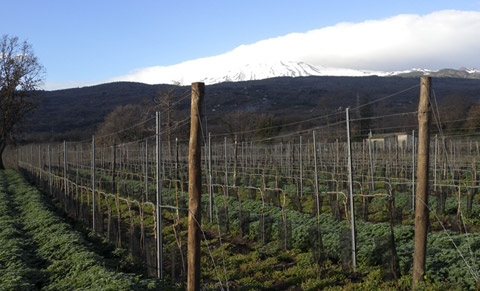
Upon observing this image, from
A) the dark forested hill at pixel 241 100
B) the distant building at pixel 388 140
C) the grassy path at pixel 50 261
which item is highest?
the dark forested hill at pixel 241 100

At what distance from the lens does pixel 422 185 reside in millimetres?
6730

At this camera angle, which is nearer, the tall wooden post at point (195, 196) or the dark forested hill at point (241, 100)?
the tall wooden post at point (195, 196)

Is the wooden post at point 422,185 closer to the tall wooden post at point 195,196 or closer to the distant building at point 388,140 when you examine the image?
the tall wooden post at point 195,196

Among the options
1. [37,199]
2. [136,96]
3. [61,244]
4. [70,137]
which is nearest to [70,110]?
[136,96]

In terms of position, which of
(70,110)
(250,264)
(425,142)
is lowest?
(250,264)

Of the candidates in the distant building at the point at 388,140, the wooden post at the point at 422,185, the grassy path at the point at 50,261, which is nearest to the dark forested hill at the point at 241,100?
the distant building at the point at 388,140

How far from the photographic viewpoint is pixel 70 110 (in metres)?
139

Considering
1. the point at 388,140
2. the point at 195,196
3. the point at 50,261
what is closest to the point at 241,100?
the point at 388,140

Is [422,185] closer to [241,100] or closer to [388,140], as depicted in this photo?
[388,140]

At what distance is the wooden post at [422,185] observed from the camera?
21.8 ft

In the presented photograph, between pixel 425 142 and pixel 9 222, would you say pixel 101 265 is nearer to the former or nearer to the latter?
pixel 425 142

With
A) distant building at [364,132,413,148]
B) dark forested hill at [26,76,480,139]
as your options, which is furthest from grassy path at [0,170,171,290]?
dark forested hill at [26,76,480,139]

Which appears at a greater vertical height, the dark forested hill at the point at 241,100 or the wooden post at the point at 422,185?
the dark forested hill at the point at 241,100

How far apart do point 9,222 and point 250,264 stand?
803 centimetres
